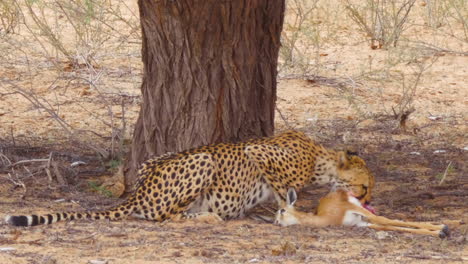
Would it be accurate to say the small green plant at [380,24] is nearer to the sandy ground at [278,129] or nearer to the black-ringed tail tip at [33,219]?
the sandy ground at [278,129]

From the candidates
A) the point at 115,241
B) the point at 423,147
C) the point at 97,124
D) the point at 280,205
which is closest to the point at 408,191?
the point at 280,205

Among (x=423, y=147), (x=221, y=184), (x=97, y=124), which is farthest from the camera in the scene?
(x=97, y=124)

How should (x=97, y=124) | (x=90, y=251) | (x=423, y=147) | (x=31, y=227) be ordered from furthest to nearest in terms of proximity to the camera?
(x=97, y=124) < (x=423, y=147) < (x=31, y=227) < (x=90, y=251)

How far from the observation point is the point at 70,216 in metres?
4.84

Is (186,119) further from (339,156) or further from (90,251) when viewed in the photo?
(90,251)

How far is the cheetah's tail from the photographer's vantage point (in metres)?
4.68

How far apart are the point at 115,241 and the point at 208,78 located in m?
1.43

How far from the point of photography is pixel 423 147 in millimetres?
7180

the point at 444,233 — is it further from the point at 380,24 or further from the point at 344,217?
the point at 380,24

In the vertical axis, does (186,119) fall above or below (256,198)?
above

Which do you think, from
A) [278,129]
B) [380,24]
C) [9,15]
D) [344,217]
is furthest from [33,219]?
[380,24]

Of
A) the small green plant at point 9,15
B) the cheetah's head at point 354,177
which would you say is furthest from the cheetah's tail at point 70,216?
the small green plant at point 9,15

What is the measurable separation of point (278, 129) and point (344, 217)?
9.02ft

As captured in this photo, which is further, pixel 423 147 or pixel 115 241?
pixel 423 147
